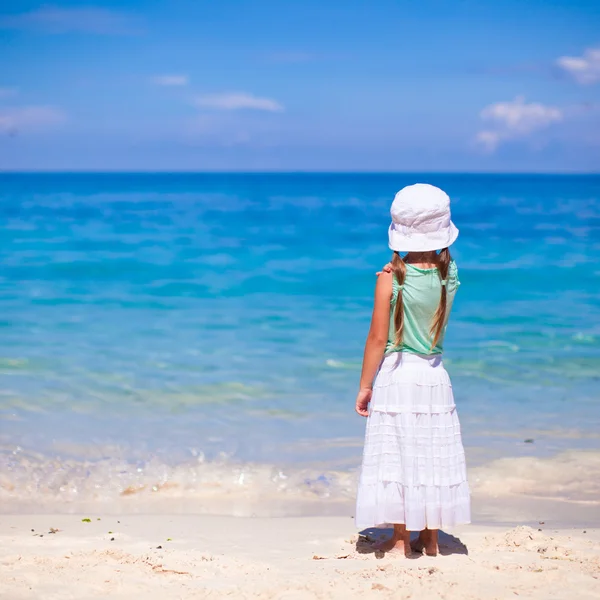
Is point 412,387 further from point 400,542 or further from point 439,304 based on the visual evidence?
point 400,542

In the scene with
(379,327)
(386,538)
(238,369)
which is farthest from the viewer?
(238,369)

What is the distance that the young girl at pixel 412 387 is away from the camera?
3.75m

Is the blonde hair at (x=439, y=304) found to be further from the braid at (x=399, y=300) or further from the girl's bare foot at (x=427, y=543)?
the girl's bare foot at (x=427, y=543)

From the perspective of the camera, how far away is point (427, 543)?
407 centimetres

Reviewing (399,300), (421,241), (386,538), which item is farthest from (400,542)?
(421,241)

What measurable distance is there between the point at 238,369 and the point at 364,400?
5.25 meters

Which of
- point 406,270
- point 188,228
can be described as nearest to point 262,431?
point 406,270

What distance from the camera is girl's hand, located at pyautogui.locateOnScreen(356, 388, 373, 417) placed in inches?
153

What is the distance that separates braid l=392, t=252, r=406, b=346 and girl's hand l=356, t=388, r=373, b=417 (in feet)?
0.88

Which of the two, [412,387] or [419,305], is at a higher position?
[419,305]

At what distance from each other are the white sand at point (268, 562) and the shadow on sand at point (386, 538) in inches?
0.6

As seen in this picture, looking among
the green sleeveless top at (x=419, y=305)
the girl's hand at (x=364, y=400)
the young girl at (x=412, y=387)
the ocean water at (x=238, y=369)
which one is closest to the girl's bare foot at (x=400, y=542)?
the young girl at (x=412, y=387)

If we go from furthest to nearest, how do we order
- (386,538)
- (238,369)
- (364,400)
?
(238,369), (386,538), (364,400)

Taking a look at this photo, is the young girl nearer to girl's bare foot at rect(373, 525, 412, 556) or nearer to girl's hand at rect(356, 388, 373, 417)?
girl's hand at rect(356, 388, 373, 417)
